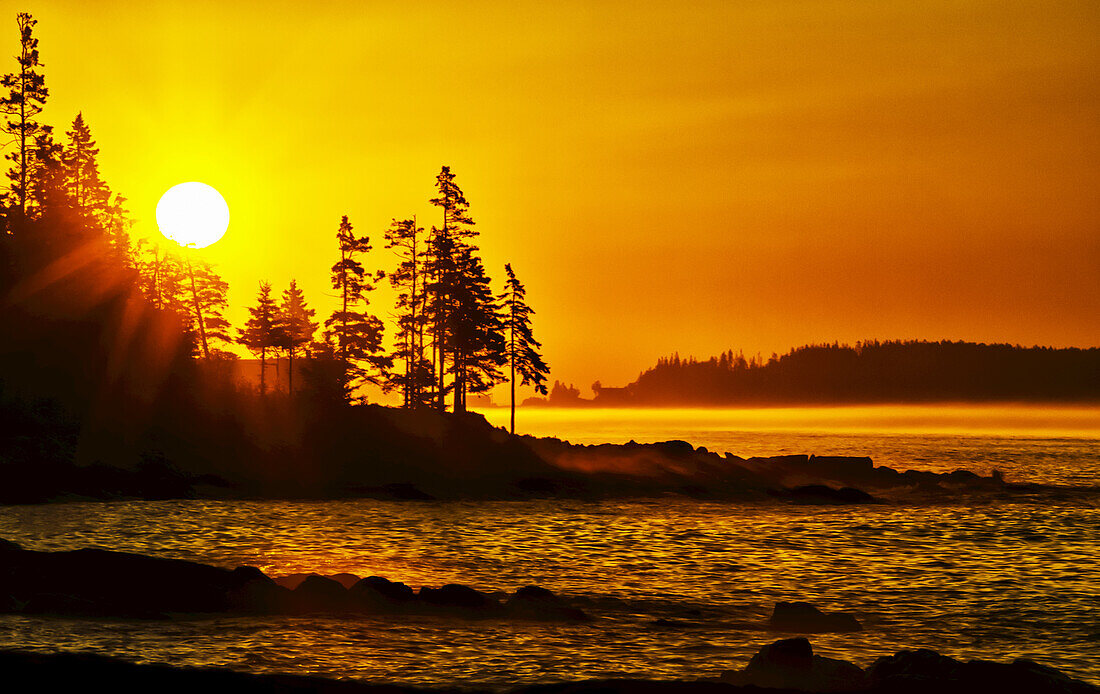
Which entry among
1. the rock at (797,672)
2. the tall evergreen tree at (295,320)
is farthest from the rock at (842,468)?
the rock at (797,672)

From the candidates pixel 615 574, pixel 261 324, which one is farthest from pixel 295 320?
pixel 615 574

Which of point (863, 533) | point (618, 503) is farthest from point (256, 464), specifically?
point (863, 533)

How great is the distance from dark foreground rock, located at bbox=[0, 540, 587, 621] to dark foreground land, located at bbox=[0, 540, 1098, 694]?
0.08 feet

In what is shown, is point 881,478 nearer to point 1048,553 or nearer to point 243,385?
point 1048,553

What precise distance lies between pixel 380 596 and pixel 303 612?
1704 millimetres

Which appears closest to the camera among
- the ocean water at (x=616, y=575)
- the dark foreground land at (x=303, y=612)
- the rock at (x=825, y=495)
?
the dark foreground land at (x=303, y=612)

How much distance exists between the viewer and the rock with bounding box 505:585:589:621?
2266 cm

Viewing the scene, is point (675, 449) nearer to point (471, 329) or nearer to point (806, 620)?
point (471, 329)

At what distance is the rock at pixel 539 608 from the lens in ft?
74.3

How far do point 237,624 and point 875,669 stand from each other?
39.8 ft

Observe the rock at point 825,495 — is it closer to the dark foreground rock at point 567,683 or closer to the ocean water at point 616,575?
the ocean water at point 616,575

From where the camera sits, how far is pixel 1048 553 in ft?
Answer: 132

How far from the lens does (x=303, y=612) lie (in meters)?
Answer: 22.4

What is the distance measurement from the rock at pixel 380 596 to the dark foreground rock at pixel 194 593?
22 millimetres
